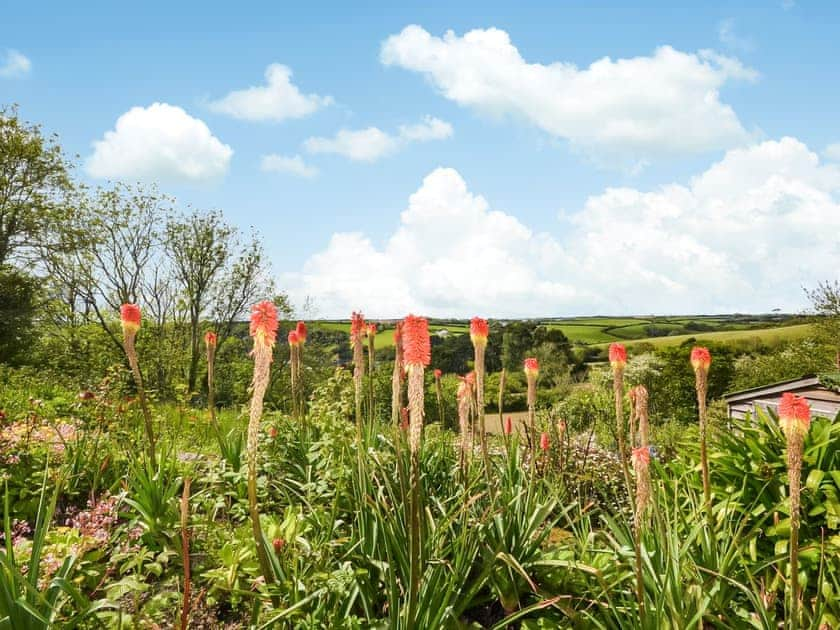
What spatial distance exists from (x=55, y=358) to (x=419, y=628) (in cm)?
3008

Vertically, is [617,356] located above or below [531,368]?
above

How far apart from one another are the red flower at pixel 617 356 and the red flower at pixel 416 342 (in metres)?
1.68

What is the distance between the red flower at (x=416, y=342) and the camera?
2732 millimetres

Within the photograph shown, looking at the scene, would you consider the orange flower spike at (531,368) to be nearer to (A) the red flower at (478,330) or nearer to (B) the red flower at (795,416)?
(A) the red flower at (478,330)

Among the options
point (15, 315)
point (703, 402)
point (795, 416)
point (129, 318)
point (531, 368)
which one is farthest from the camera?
point (15, 315)

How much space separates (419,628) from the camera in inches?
121

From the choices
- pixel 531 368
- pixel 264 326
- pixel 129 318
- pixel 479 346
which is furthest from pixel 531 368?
pixel 129 318

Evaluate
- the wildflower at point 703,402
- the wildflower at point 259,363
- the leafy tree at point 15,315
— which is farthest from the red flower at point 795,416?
the leafy tree at point 15,315

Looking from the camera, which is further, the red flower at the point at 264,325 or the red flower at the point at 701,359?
the red flower at the point at 701,359

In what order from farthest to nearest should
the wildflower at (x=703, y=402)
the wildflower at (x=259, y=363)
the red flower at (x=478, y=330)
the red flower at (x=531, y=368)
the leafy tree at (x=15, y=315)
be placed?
1. the leafy tree at (x=15, y=315)
2. the red flower at (x=531, y=368)
3. the red flower at (x=478, y=330)
4. the wildflower at (x=703, y=402)
5. the wildflower at (x=259, y=363)

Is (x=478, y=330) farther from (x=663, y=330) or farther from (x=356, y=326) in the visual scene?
(x=663, y=330)

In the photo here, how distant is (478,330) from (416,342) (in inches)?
46.5

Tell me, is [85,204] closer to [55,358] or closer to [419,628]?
[55,358]

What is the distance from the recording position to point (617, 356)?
387 centimetres
